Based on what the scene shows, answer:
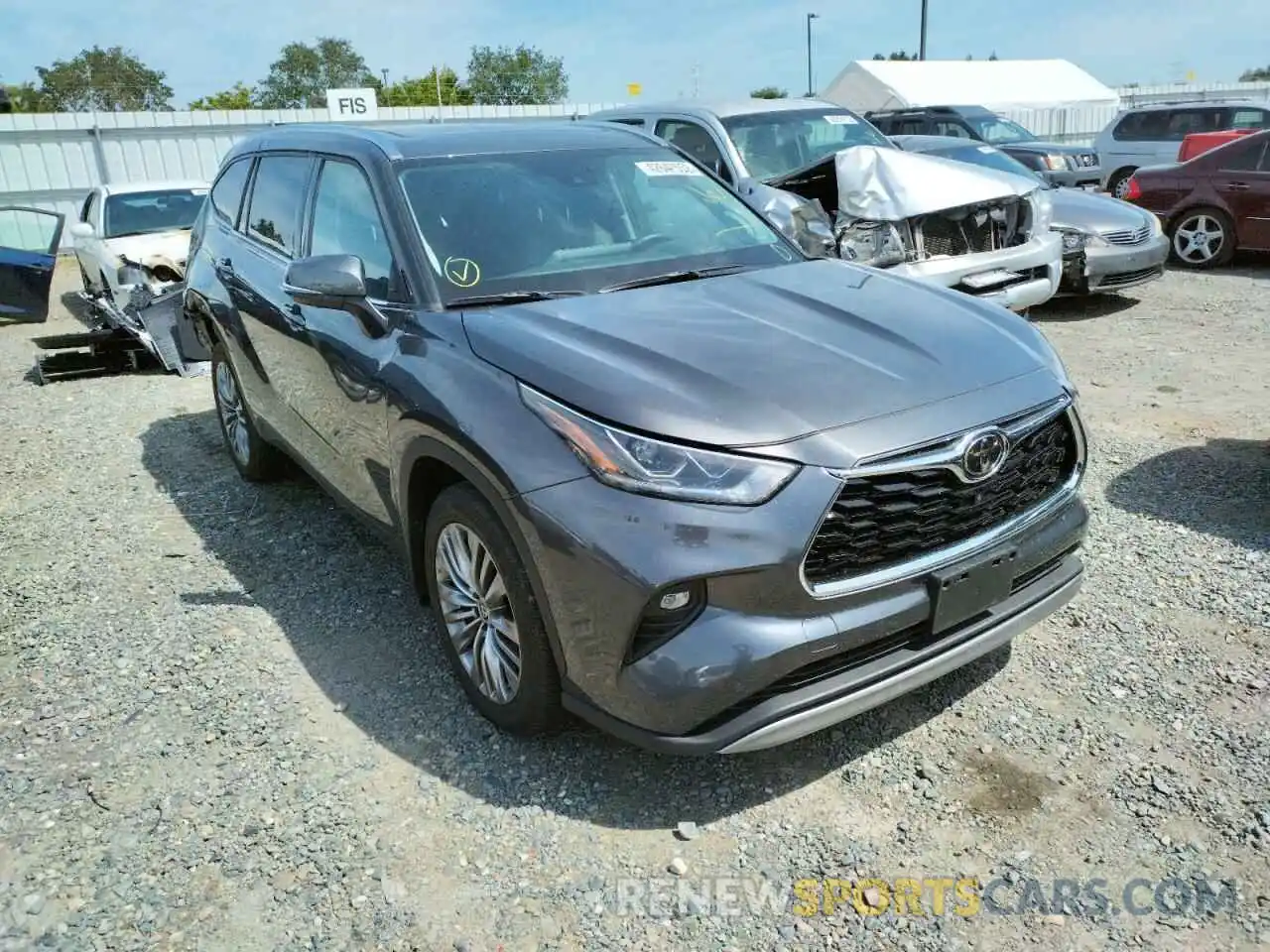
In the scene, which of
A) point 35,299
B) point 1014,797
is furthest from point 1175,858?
point 35,299

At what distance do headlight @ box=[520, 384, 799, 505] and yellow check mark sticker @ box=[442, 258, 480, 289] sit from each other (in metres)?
0.97

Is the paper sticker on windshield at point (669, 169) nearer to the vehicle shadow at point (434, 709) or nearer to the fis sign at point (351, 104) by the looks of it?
the vehicle shadow at point (434, 709)

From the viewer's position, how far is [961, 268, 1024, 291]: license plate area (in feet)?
23.2

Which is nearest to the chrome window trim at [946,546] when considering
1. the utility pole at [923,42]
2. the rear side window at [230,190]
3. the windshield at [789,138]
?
the rear side window at [230,190]

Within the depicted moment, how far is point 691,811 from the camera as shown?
2801 mm

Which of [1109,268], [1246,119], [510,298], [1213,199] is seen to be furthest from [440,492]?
[1246,119]

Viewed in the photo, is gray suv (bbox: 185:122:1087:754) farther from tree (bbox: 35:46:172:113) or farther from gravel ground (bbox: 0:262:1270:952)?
tree (bbox: 35:46:172:113)

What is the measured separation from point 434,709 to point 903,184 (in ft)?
17.6

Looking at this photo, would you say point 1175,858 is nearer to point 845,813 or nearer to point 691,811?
point 845,813

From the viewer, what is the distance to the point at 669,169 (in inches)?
163

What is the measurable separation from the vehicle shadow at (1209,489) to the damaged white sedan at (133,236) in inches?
319

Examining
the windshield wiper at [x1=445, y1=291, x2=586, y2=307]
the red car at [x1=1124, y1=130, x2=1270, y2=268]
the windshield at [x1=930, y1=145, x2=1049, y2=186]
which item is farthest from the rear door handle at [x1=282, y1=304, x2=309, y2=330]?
the red car at [x1=1124, y1=130, x2=1270, y2=268]

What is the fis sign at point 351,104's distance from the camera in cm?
2127

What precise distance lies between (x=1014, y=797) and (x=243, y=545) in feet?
11.9
